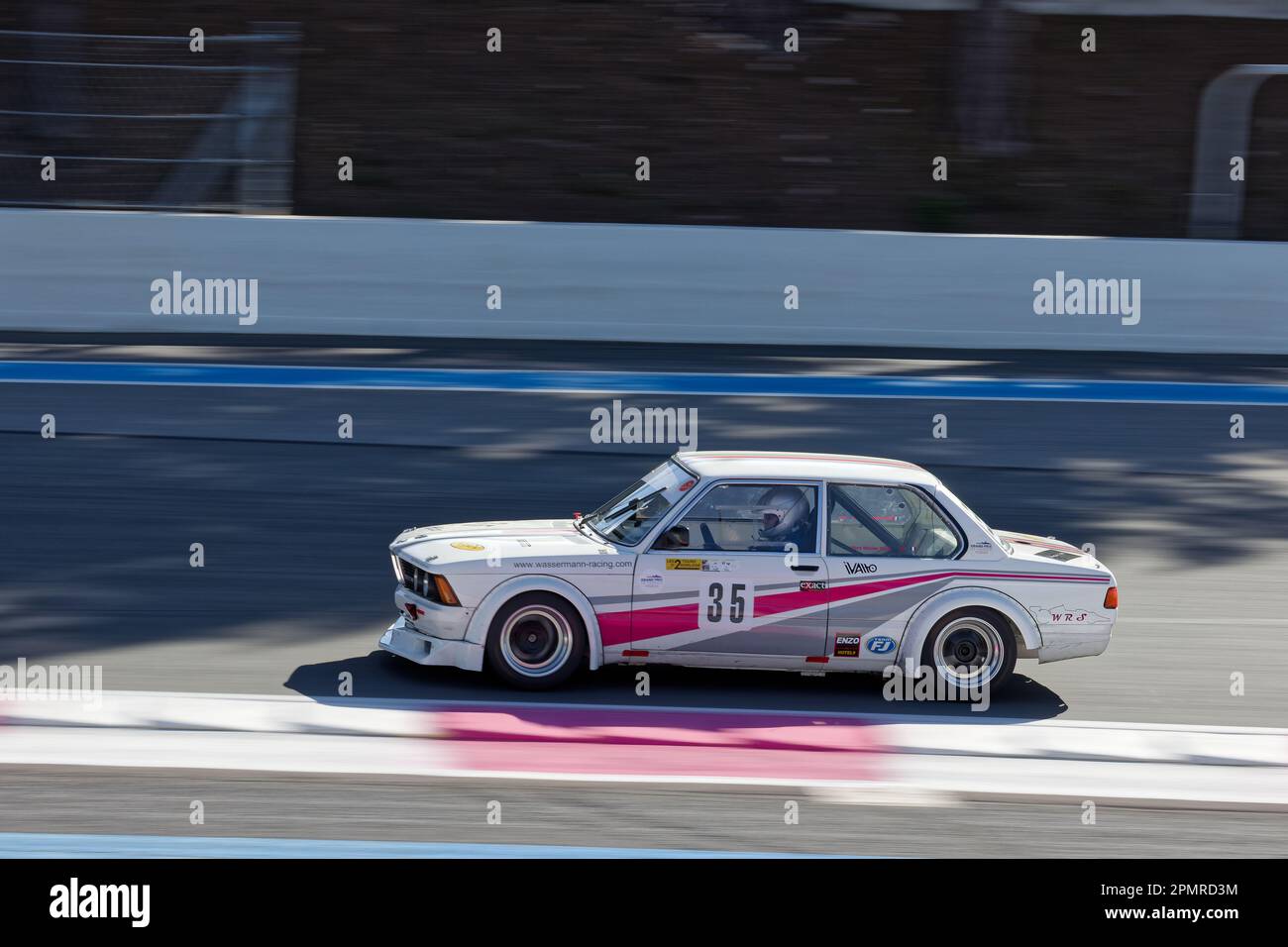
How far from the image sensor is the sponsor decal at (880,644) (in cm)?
697

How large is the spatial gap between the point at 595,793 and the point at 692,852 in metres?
0.66

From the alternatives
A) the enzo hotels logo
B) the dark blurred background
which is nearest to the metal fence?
the dark blurred background

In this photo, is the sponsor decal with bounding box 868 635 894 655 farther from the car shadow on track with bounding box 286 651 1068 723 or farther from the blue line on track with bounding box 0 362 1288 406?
the blue line on track with bounding box 0 362 1288 406

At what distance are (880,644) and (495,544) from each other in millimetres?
1883

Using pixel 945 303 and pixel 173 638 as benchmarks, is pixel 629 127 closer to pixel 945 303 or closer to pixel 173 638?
pixel 945 303

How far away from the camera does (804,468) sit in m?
7.23

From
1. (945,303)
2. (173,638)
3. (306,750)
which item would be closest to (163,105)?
(945,303)

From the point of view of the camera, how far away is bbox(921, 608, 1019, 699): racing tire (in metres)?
7.02

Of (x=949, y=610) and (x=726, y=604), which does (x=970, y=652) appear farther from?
(x=726, y=604)

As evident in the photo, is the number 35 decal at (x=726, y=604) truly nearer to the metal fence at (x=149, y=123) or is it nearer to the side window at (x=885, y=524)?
the side window at (x=885, y=524)

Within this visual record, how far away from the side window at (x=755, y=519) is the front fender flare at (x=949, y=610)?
1.99 feet

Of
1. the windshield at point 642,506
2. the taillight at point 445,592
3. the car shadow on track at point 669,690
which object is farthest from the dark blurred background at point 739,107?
the taillight at point 445,592

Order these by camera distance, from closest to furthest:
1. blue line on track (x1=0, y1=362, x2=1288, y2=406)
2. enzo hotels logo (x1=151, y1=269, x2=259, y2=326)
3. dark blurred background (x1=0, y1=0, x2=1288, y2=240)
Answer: blue line on track (x1=0, y1=362, x2=1288, y2=406) < enzo hotels logo (x1=151, y1=269, x2=259, y2=326) < dark blurred background (x1=0, y1=0, x2=1288, y2=240)

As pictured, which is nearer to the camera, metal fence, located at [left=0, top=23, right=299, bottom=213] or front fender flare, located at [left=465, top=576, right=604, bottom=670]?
front fender flare, located at [left=465, top=576, right=604, bottom=670]
